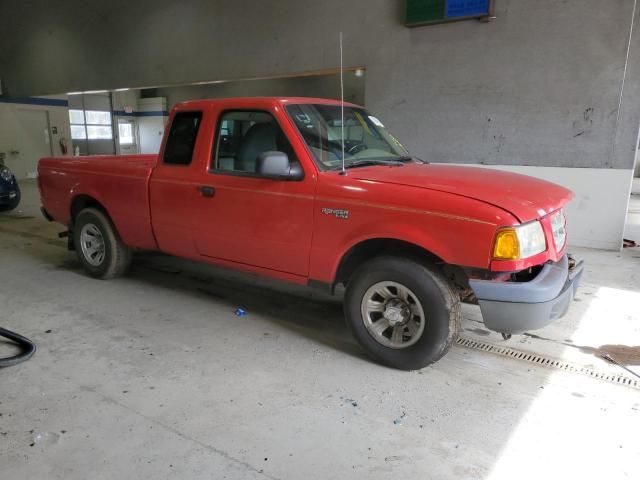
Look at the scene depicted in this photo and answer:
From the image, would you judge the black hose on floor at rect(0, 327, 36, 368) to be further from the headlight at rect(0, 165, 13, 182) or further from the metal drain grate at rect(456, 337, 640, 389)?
the headlight at rect(0, 165, 13, 182)

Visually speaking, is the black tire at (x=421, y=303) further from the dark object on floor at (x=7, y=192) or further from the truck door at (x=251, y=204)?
the dark object on floor at (x=7, y=192)

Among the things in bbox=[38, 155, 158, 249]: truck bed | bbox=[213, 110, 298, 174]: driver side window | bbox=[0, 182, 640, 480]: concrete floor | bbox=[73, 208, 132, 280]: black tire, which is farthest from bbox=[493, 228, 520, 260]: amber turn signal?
bbox=[73, 208, 132, 280]: black tire

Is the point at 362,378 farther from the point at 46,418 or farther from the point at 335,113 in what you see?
the point at 335,113

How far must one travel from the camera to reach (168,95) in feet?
77.5

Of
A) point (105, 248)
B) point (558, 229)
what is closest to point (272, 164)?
point (558, 229)

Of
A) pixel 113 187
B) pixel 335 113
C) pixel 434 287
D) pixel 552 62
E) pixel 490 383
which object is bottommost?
pixel 490 383

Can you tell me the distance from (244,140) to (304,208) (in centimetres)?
87

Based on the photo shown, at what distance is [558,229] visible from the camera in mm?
3143

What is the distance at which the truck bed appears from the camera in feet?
14.5

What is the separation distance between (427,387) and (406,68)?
20.2 ft

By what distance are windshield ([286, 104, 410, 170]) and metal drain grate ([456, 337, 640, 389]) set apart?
158 centimetres

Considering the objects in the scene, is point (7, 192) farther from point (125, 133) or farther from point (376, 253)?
point (125, 133)

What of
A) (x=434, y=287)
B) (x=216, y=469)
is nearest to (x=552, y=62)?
(x=434, y=287)

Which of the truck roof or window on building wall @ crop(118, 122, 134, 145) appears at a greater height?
the truck roof
